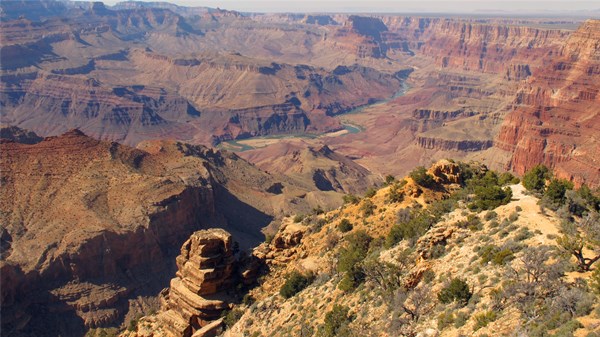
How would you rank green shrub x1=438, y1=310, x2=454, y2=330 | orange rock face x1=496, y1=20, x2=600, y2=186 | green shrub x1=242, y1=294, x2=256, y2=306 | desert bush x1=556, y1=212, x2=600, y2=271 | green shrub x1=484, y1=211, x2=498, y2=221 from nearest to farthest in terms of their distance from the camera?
desert bush x1=556, y1=212, x2=600, y2=271
green shrub x1=438, y1=310, x2=454, y2=330
green shrub x1=484, y1=211, x2=498, y2=221
green shrub x1=242, y1=294, x2=256, y2=306
orange rock face x1=496, y1=20, x2=600, y2=186

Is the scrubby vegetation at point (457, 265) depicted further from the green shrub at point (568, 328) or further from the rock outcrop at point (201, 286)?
the rock outcrop at point (201, 286)

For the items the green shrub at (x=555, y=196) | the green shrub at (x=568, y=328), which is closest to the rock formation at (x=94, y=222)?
the green shrub at (x=555, y=196)

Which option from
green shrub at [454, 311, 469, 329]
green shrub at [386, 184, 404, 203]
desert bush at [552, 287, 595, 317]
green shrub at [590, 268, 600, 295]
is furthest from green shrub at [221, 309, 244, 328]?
green shrub at [590, 268, 600, 295]

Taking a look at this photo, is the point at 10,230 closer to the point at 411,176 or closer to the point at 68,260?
the point at 68,260

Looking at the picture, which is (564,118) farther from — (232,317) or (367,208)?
(232,317)

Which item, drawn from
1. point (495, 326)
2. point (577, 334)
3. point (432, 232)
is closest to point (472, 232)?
point (432, 232)

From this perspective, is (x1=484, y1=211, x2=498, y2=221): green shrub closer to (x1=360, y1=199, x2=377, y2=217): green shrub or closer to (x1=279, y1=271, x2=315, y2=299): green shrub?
(x1=360, y1=199, x2=377, y2=217): green shrub
